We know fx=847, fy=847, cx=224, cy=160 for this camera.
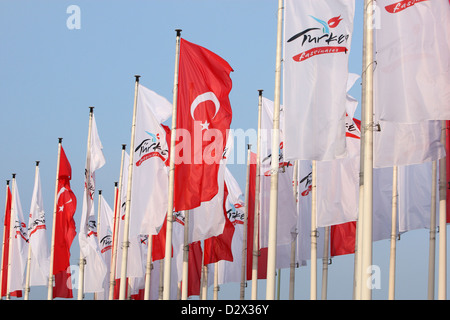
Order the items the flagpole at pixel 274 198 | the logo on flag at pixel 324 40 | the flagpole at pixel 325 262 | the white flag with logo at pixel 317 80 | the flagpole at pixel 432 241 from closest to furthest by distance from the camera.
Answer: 1. the white flag with logo at pixel 317 80
2. the logo on flag at pixel 324 40
3. the flagpole at pixel 274 198
4. the flagpole at pixel 432 241
5. the flagpole at pixel 325 262

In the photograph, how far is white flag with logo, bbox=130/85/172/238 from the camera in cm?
2942

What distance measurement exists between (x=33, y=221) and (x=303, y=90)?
2439cm

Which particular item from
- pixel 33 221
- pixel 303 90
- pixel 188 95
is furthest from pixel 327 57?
pixel 33 221

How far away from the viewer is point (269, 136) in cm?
3409

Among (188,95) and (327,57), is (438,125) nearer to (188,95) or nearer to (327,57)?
(327,57)

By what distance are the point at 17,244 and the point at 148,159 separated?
19.4m

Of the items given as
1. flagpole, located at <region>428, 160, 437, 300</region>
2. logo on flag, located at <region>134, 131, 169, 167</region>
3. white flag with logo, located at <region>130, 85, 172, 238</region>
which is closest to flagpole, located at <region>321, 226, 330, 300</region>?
flagpole, located at <region>428, 160, 437, 300</region>

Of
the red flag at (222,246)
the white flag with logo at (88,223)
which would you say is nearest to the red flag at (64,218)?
the white flag with logo at (88,223)

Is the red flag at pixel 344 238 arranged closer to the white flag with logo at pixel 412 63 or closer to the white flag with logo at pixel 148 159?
the white flag with logo at pixel 148 159

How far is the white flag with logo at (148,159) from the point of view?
96.5ft

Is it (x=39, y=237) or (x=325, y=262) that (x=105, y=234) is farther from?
(x=325, y=262)

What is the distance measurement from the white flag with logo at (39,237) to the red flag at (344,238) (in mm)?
14763

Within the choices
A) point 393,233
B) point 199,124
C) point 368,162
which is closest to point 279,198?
point 393,233
